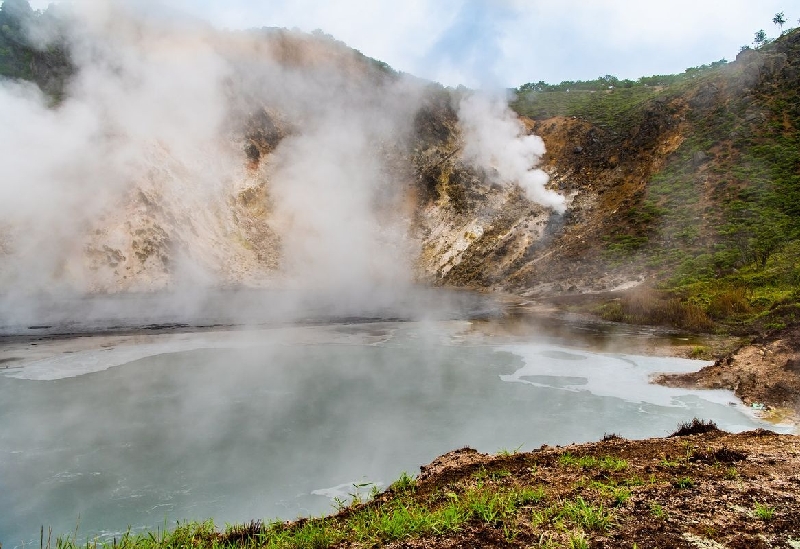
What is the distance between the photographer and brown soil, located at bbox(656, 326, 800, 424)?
39.3ft

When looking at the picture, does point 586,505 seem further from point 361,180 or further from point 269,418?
point 361,180

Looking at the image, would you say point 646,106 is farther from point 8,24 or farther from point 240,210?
point 8,24

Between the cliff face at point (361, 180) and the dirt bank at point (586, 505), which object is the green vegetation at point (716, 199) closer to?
the cliff face at point (361, 180)

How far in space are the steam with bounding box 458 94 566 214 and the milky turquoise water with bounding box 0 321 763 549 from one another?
2582 centimetres

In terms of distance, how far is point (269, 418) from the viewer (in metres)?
11.4

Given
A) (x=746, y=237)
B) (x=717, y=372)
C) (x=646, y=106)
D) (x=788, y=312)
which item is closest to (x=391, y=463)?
(x=717, y=372)

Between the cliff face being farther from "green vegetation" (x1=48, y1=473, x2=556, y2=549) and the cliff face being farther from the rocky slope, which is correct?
"green vegetation" (x1=48, y1=473, x2=556, y2=549)

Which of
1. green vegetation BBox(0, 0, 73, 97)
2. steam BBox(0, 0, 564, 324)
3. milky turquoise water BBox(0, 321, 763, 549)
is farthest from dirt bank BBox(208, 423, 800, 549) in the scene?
green vegetation BBox(0, 0, 73, 97)

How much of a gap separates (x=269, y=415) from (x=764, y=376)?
40.3 feet

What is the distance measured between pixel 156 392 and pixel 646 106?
45130 millimetres

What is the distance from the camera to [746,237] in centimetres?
2962

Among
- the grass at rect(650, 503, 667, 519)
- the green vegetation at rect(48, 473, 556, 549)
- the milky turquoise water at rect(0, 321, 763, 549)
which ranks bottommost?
the milky turquoise water at rect(0, 321, 763, 549)

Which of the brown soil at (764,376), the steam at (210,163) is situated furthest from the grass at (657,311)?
the steam at (210,163)

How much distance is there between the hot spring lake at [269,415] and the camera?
8141mm
